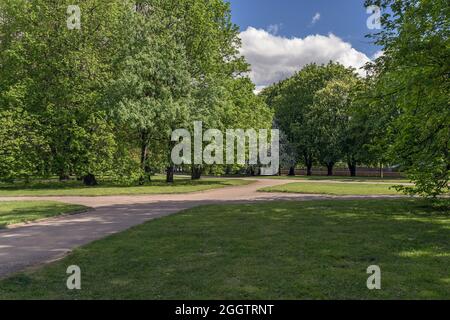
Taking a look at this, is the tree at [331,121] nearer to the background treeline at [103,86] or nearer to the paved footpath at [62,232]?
the background treeline at [103,86]

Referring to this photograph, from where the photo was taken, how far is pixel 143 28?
99.7 feet

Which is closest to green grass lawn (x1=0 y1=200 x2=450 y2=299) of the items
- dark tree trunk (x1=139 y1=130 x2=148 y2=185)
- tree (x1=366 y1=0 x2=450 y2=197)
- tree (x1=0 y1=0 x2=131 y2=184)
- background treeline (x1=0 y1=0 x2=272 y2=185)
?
tree (x1=366 y1=0 x2=450 y2=197)

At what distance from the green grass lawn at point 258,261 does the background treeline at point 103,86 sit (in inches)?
753

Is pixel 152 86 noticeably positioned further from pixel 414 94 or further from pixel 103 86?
pixel 414 94

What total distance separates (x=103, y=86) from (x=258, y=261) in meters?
27.9

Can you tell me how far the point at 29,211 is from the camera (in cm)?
1484

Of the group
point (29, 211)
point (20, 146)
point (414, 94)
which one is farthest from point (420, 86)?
point (20, 146)

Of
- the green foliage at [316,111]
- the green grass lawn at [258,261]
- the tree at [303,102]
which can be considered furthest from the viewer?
the tree at [303,102]

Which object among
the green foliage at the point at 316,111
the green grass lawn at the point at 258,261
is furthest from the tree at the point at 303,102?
the green grass lawn at the point at 258,261

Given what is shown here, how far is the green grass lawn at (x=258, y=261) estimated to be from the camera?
5633 mm

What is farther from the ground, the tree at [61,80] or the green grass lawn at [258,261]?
the tree at [61,80]

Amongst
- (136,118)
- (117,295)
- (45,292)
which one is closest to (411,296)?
(117,295)

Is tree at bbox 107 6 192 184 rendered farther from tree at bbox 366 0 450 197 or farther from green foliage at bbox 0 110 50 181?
tree at bbox 366 0 450 197

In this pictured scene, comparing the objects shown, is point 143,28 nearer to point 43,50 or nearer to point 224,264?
point 43,50
